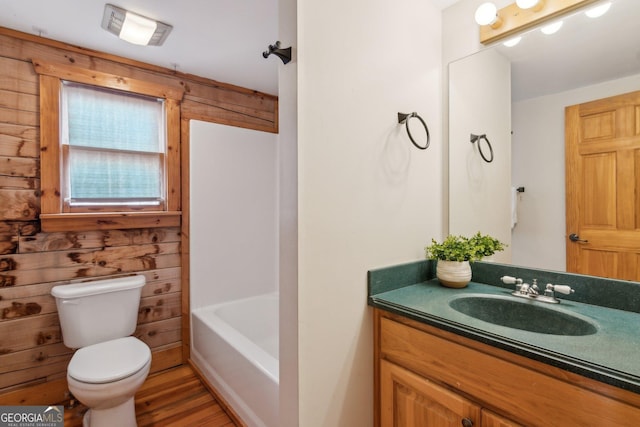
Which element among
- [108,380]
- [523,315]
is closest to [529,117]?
[523,315]

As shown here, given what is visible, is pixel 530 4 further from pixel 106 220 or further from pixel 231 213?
pixel 106 220

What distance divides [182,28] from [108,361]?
77.7 inches

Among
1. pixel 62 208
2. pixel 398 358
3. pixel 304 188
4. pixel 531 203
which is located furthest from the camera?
pixel 62 208

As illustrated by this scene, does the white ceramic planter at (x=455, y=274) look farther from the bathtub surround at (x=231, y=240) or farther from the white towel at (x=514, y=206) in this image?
the bathtub surround at (x=231, y=240)

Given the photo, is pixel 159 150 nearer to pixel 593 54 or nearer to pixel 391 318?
pixel 391 318

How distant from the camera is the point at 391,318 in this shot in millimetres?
1231

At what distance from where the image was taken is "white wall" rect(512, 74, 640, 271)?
52.7 inches

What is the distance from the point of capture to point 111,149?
2154 mm

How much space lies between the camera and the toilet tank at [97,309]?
1.84 m

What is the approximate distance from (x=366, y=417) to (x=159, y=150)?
7.42ft

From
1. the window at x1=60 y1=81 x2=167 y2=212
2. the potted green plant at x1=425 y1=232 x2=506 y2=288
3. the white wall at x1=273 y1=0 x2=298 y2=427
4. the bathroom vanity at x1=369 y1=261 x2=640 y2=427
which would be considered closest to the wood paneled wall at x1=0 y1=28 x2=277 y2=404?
the window at x1=60 y1=81 x2=167 y2=212

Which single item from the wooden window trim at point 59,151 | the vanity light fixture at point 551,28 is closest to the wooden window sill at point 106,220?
the wooden window trim at point 59,151

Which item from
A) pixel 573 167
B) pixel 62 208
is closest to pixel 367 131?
pixel 573 167

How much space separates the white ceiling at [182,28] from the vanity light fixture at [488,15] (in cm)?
102
